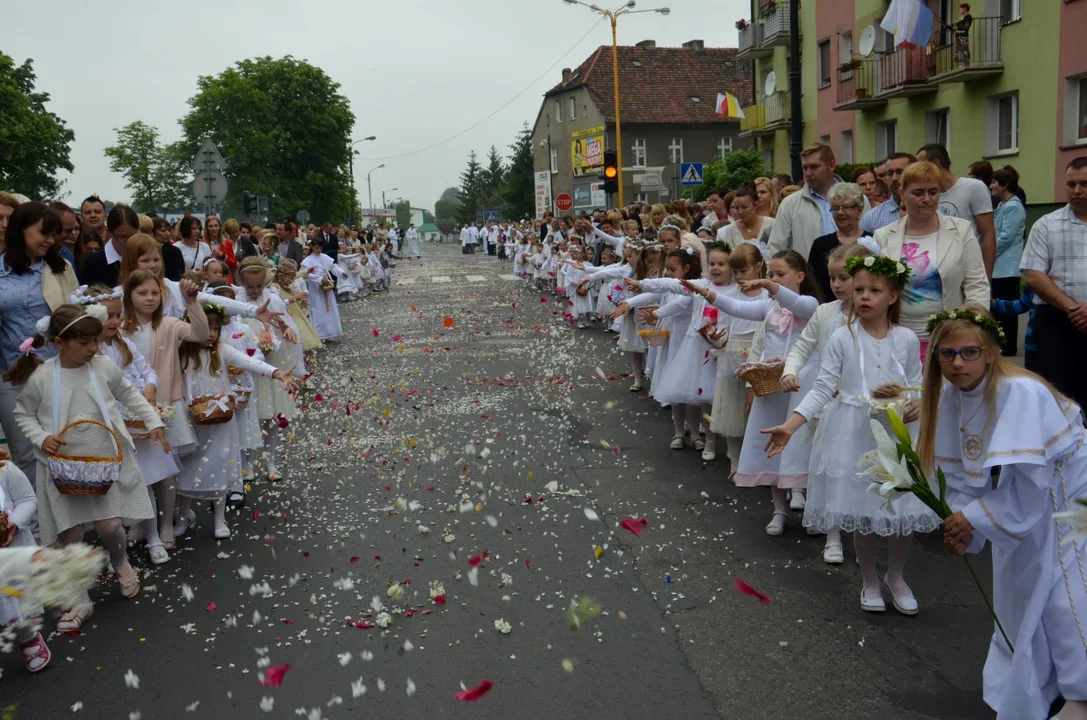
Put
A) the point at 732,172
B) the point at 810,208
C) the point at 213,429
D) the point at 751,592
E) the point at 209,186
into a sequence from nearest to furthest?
1. the point at 751,592
2. the point at 213,429
3. the point at 810,208
4. the point at 209,186
5. the point at 732,172

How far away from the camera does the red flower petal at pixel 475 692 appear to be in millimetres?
4359

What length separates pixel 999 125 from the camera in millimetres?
25562

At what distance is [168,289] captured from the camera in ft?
24.6

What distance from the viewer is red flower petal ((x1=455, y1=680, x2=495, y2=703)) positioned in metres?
4.36

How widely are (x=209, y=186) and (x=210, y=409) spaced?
1340 cm

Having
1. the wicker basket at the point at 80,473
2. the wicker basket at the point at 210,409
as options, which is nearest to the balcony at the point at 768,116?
the wicker basket at the point at 210,409

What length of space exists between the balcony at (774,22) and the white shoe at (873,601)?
36.2 m

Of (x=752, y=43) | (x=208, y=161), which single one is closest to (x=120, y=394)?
(x=208, y=161)

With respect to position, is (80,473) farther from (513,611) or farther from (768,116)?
(768,116)

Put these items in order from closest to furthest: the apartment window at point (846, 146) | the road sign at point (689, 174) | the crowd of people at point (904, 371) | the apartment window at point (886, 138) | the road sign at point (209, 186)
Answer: the crowd of people at point (904, 371) < the road sign at point (209, 186) < the road sign at point (689, 174) < the apartment window at point (886, 138) < the apartment window at point (846, 146)

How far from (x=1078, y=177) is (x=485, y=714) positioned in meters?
4.67

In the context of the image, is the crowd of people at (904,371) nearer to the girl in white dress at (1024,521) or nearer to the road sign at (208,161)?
the girl in white dress at (1024,521)

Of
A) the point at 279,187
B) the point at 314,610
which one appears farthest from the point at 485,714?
the point at 279,187

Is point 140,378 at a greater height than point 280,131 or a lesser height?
lesser
